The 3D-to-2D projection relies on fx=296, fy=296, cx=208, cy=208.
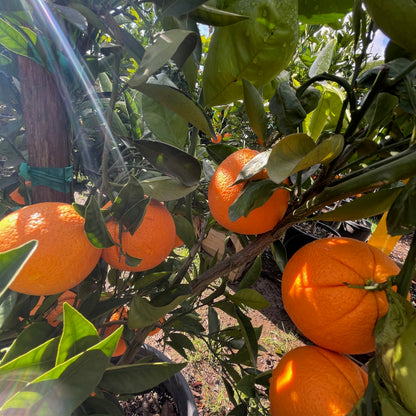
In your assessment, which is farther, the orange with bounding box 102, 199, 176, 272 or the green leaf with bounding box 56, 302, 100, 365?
the orange with bounding box 102, 199, 176, 272

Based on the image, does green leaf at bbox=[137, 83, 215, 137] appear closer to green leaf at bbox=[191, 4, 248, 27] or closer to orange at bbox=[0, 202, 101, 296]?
green leaf at bbox=[191, 4, 248, 27]

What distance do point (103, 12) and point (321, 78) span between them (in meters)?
0.26

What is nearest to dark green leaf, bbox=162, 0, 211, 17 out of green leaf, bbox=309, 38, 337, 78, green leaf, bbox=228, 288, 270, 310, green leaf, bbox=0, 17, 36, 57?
green leaf, bbox=0, 17, 36, 57

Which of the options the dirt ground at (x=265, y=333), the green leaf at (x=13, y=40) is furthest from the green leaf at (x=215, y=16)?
the dirt ground at (x=265, y=333)

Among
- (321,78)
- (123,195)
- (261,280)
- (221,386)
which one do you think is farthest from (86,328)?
(261,280)

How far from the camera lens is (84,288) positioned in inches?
21.1

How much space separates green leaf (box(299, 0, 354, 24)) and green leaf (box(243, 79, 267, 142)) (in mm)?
124

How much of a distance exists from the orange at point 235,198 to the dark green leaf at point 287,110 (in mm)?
64

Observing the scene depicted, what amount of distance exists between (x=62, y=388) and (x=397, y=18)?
0.47 meters

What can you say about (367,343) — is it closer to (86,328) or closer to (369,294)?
(369,294)

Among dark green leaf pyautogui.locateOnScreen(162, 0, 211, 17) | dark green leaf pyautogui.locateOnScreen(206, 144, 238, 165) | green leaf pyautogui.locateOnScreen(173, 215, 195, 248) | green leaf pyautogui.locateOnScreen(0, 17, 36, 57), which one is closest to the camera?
dark green leaf pyautogui.locateOnScreen(162, 0, 211, 17)

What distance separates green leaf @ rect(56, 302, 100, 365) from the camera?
0.89 feet

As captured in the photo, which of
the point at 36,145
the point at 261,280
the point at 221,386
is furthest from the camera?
the point at 261,280

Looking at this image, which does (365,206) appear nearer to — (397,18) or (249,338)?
(397,18)
